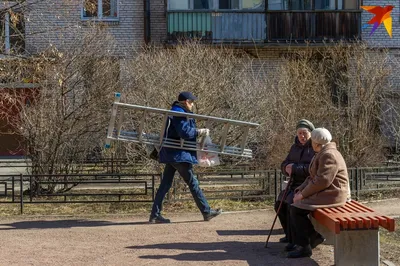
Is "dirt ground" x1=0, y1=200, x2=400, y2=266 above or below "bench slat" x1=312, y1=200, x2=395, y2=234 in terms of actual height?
below

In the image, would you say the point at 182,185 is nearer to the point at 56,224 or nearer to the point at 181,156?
the point at 181,156

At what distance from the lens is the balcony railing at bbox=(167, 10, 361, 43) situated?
2084cm

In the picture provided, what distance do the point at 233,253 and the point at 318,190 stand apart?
47.5 inches

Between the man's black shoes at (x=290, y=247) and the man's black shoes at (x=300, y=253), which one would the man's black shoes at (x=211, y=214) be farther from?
the man's black shoes at (x=300, y=253)

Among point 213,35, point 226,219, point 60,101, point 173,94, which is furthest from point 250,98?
point 213,35

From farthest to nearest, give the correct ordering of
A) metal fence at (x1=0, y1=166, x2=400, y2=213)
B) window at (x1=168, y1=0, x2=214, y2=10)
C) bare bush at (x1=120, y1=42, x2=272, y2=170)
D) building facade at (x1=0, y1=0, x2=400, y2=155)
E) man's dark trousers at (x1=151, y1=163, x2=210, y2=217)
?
window at (x1=168, y1=0, x2=214, y2=10) → building facade at (x1=0, y1=0, x2=400, y2=155) → bare bush at (x1=120, y1=42, x2=272, y2=170) → metal fence at (x1=0, y1=166, x2=400, y2=213) → man's dark trousers at (x1=151, y1=163, x2=210, y2=217)

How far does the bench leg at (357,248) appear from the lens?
6641mm

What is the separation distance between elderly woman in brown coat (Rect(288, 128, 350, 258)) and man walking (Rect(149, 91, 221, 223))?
2017mm

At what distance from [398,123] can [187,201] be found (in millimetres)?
8430

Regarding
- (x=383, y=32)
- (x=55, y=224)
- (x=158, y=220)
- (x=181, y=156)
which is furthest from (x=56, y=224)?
(x=383, y=32)

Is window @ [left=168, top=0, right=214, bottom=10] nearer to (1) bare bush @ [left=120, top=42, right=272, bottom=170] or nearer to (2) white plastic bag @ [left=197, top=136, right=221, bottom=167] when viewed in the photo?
(1) bare bush @ [left=120, top=42, right=272, bottom=170]

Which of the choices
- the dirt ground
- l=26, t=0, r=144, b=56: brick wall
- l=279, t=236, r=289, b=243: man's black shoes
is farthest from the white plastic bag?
l=26, t=0, r=144, b=56: brick wall

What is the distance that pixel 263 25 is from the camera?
68.9ft

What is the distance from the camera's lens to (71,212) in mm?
10289
